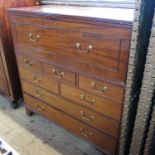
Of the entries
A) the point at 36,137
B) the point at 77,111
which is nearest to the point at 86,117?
the point at 77,111

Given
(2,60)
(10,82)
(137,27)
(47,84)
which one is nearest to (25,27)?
(47,84)

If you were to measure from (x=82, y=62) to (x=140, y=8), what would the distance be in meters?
0.47

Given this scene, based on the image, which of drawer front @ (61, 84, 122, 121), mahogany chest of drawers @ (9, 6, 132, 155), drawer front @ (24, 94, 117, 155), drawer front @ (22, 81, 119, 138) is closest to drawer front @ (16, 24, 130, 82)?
mahogany chest of drawers @ (9, 6, 132, 155)

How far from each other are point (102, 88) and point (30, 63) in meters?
0.67

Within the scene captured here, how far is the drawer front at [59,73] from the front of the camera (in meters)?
1.30

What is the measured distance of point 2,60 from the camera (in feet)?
5.99

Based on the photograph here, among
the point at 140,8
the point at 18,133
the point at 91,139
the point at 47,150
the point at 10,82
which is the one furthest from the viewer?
the point at 10,82

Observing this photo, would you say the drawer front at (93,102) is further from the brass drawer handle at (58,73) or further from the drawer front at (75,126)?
the drawer front at (75,126)

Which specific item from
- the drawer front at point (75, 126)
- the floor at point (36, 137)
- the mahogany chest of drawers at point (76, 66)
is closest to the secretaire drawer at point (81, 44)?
the mahogany chest of drawers at point (76, 66)

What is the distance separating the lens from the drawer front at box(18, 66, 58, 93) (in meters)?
1.47

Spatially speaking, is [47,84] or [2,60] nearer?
[47,84]

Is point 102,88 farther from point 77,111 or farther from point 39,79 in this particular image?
point 39,79

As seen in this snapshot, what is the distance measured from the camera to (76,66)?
123cm

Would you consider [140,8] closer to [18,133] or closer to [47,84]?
[47,84]
